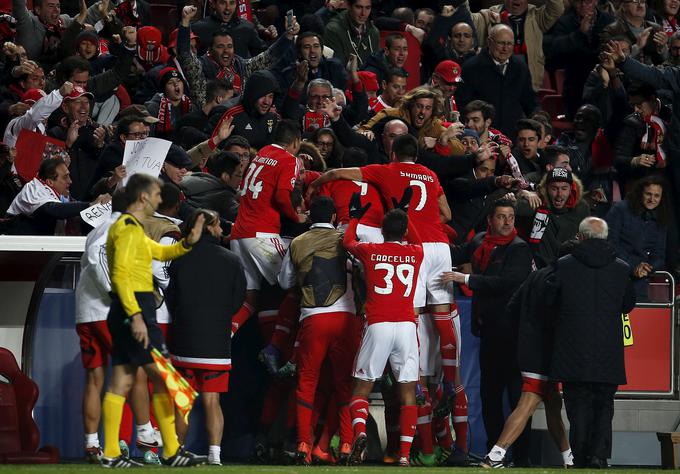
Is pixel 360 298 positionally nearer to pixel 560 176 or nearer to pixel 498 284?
pixel 498 284

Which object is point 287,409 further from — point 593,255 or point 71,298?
point 593,255

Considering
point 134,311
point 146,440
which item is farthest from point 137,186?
point 146,440

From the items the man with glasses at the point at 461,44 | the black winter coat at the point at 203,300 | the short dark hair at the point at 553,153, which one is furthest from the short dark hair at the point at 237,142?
the man with glasses at the point at 461,44

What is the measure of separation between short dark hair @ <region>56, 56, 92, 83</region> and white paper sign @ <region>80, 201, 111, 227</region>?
2.93m

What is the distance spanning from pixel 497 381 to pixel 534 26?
6.88 meters

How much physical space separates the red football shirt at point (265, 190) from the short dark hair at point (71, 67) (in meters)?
3.01

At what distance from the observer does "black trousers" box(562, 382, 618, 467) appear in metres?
10.6

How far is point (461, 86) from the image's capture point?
15445 mm

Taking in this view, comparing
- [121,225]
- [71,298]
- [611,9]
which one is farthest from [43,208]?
[611,9]

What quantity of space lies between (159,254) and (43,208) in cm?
234

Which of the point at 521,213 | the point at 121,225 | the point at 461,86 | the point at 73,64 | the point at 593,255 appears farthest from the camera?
the point at 461,86

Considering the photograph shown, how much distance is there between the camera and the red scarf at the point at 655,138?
1474cm

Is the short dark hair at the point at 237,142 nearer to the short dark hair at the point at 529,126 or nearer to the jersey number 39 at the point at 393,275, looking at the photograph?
the jersey number 39 at the point at 393,275

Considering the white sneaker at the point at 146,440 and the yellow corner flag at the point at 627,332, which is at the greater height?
the yellow corner flag at the point at 627,332
